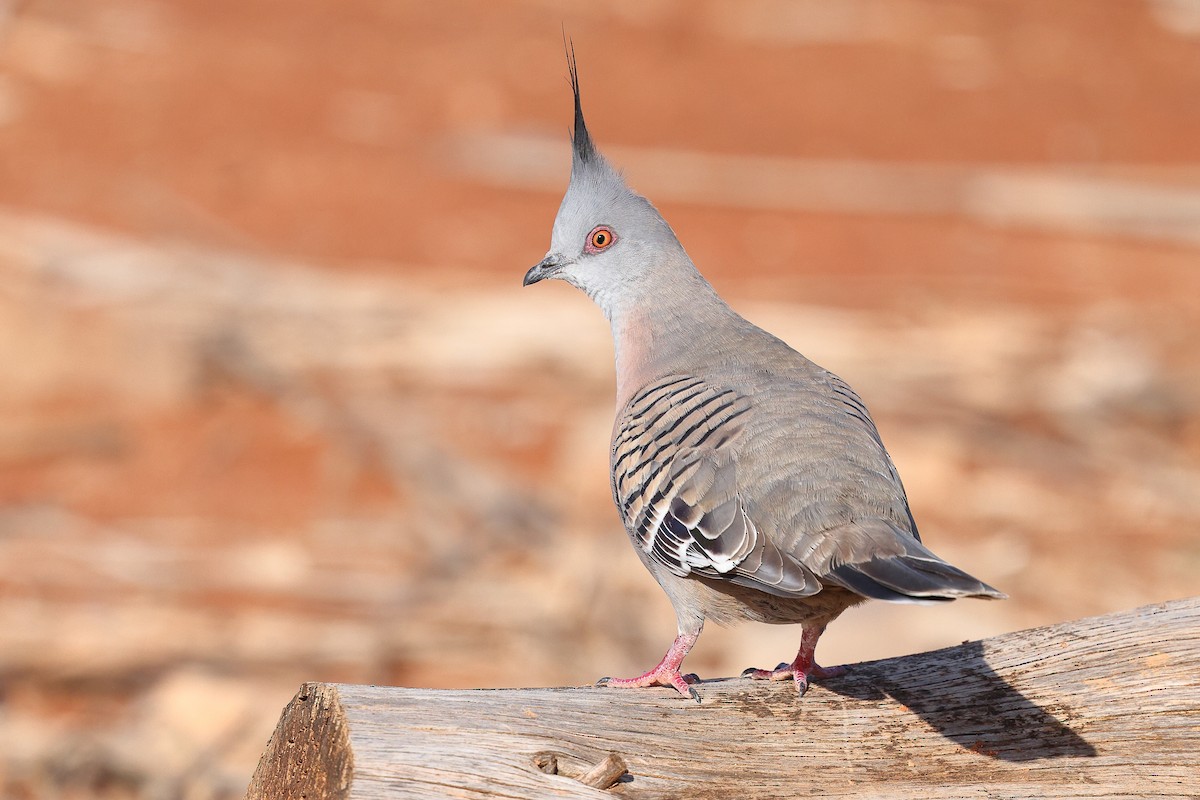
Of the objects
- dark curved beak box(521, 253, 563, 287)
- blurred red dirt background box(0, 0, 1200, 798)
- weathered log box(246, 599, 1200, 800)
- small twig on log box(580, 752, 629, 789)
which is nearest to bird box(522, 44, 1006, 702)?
weathered log box(246, 599, 1200, 800)

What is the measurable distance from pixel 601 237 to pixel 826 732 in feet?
7.21

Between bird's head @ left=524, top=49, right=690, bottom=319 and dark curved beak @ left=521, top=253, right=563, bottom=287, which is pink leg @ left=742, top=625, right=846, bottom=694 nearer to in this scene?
bird's head @ left=524, top=49, right=690, bottom=319

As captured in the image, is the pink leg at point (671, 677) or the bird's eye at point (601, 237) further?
the bird's eye at point (601, 237)

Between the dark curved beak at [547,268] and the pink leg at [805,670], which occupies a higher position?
the dark curved beak at [547,268]

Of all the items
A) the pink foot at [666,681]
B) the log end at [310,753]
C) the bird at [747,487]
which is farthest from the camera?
the pink foot at [666,681]

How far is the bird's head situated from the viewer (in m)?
5.18

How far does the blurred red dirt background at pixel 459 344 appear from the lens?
7.17m

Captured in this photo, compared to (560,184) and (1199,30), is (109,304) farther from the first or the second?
(1199,30)

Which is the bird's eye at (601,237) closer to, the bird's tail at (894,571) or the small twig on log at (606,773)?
the bird's tail at (894,571)

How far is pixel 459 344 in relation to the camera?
33.2 feet

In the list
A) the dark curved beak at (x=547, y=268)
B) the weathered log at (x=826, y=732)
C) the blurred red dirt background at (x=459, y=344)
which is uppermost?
the blurred red dirt background at (x=459, y=344)

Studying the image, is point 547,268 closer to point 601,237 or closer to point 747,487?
point 601,237

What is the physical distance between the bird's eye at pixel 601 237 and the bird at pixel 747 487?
287 mm

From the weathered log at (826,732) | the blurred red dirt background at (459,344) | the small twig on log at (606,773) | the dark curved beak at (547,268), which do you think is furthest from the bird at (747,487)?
the blurred red dirt background at (459,344)
